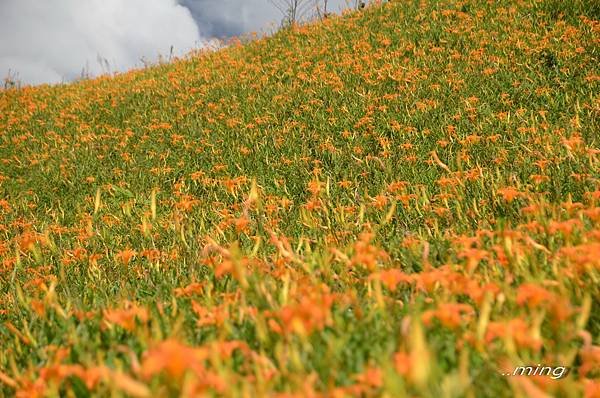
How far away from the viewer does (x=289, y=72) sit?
8.78 metres

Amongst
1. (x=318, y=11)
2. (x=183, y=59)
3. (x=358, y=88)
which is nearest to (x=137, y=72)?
(x=183, y=59)

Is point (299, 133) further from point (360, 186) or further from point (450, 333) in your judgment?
point (450, 333)

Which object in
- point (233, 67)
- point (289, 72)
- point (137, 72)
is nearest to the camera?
point (289, 72)

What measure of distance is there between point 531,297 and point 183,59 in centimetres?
1295

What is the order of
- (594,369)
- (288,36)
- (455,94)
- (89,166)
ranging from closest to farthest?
(594,369)
(455,94)
(89,166)
(288,36)

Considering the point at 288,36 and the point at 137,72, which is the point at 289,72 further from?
the point at 137,72

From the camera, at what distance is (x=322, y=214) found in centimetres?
351

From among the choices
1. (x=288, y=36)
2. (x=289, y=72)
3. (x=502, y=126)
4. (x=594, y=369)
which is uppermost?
(x=288, y=36)

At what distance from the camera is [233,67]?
34.2 ft

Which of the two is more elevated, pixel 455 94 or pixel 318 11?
pixel 318 11

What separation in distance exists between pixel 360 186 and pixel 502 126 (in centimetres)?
176

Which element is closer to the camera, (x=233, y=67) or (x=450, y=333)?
(x=450, y=333)

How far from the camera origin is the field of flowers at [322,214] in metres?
1.34

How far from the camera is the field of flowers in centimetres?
134
